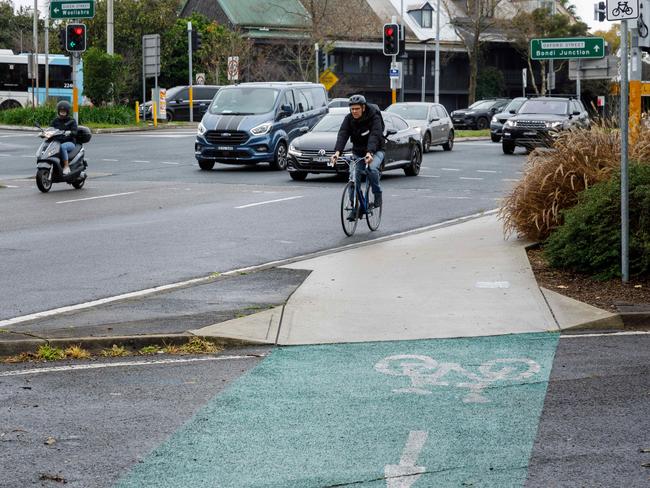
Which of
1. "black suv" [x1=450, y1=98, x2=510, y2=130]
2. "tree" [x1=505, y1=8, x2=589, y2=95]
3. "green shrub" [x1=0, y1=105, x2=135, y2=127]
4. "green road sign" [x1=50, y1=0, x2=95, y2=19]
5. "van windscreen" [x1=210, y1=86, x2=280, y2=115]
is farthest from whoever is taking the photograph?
"tree" [x1=505, y1=8, x2=589, y2=95]

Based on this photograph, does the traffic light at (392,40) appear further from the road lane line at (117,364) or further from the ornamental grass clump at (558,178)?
the road lane line at (117,364)

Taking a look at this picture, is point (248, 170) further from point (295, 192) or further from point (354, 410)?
point (354, 410)

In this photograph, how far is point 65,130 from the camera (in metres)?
22.6

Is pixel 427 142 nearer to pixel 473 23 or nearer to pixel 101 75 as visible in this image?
pixel 101 75

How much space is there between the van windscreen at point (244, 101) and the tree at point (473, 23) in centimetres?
4115

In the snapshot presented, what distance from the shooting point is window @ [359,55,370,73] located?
7762 cm

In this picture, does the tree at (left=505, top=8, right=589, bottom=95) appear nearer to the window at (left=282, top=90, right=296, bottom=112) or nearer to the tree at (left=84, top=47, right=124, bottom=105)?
the tree at (left=84, top=47, right=124, bottom=105)

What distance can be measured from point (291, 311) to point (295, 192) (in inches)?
488

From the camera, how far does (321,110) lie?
3044cm

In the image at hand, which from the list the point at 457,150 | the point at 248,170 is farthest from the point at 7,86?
the point at 248,170

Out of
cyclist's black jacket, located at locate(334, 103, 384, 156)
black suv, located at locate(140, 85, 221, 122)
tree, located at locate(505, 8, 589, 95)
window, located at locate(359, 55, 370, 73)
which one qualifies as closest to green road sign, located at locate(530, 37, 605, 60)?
cyclist's black jacket, located at locate(334, 103, 384, 156)

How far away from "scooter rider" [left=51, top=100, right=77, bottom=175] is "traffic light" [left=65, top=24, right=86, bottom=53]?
6.53 m

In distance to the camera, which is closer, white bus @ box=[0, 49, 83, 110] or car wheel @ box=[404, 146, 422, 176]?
car wheel @ box=[404, 146, 422, 176]

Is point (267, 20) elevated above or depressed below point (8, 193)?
above
